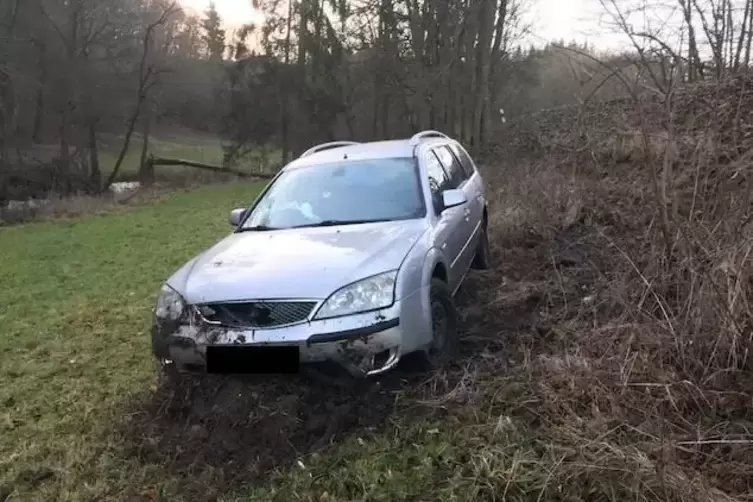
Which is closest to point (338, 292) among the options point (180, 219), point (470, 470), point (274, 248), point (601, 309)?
point (274, 248)

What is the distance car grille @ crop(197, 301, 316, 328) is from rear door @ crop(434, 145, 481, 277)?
2236 mm

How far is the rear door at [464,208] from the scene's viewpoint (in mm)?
6082

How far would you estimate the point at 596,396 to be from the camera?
3621mm

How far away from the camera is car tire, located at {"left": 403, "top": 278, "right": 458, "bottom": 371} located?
427 centimetres

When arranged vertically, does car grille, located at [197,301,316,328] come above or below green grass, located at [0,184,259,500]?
above

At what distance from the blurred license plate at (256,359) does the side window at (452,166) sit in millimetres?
3188

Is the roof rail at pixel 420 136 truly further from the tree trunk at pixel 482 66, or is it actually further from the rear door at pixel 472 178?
the tree trunk at pixel 482 66

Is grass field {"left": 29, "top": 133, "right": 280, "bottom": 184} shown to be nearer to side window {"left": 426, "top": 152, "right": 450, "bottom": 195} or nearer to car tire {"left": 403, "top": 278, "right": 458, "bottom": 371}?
side window {"left": 426, "top": 152, "right": 450, "bottom": 195}

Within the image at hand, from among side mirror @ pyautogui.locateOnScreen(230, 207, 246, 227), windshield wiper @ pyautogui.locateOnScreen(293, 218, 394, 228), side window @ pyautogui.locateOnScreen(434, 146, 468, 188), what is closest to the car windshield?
windshield wiper @ pyautogui.locateOnScreen(293, 218, 394, 228)

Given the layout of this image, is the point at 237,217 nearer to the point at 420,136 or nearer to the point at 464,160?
the point at 420,136

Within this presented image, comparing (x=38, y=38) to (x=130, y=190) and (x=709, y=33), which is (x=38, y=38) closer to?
(x=130, y=190)

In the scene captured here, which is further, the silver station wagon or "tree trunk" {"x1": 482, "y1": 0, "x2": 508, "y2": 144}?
"tree trunk" {"x1": 482, "y1": 0, "x2": 508, "y2": 144}

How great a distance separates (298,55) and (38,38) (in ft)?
41.6

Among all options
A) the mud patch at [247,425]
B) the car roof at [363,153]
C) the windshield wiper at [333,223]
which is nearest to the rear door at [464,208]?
the car roof at [363,153]
